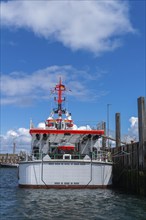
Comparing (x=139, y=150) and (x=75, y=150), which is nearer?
(x=139, y=150)

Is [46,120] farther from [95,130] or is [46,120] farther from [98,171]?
[98,171]

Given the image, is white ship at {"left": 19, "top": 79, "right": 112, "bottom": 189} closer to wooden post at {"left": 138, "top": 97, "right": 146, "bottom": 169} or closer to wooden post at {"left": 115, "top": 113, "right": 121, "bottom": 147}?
wooden post at {"left": 138, "top": 97, "right": 146, "bottom": 169}

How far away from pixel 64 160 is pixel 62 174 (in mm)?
903

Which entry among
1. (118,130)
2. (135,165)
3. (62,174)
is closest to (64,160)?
(62,174)

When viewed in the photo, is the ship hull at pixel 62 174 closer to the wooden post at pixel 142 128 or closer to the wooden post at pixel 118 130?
the wooden post at pixel 142 128

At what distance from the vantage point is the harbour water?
13852 mm

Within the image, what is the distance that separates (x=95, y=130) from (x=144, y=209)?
9.80 metres

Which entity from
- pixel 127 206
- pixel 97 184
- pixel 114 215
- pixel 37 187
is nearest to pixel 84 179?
pixel 97 184

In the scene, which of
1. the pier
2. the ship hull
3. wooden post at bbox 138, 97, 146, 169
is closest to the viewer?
the pier

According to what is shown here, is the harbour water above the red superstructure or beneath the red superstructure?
beneath

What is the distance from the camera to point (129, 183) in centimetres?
2325

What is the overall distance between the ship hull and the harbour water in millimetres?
778

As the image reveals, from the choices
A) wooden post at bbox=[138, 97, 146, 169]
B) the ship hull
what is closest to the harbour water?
the ship hull

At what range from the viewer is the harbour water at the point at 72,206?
13.9 m
